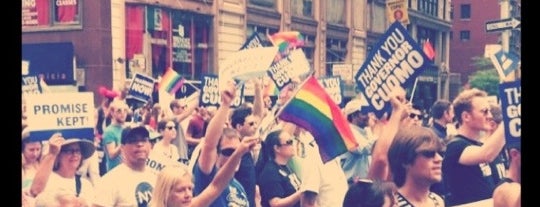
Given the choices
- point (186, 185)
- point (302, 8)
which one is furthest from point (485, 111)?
point (186, 185)

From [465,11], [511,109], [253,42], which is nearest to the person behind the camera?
[511,109]

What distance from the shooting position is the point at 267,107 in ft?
16.6

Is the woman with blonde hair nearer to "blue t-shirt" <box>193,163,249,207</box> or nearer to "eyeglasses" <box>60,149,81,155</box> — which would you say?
"blue t-shirt" <box>193,163,249,207</box>

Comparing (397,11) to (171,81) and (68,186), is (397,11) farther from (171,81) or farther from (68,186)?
(68,186)

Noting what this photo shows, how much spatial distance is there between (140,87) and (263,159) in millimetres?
664

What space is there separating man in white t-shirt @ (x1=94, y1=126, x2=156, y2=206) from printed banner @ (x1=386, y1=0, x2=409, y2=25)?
1252 mm

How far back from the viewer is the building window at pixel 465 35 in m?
5.06

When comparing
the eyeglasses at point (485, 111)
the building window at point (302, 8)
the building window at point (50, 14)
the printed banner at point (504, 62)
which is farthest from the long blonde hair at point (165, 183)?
the printed banner at point (504, 62)

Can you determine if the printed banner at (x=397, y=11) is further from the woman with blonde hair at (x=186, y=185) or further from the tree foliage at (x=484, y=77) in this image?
the woman with blonde hair at (x=186, y=185)

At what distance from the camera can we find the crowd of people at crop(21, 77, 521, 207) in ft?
16.3

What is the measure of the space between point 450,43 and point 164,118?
1.37 meters

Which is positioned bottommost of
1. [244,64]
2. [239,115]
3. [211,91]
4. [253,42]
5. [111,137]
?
[111,137]

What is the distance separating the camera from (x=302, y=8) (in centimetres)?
504

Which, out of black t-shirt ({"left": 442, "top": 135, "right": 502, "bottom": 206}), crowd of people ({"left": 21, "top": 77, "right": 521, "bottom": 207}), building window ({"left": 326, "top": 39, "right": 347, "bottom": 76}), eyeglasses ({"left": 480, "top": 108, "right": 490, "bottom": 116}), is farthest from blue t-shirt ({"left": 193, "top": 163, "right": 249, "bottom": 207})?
eyeglasses ({"left": 480, "top": 108, "right": 490, "bottom": 116})
